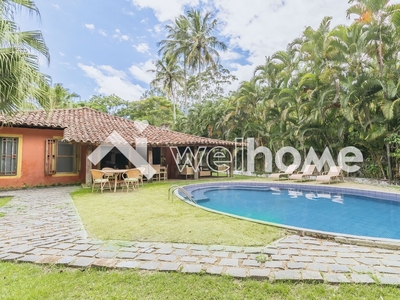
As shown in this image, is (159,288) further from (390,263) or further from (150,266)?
(390,263)

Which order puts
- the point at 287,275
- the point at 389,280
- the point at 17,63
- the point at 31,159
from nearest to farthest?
the point at 389,280
the point at 287,275
the point at 17,63
the point at 31,159

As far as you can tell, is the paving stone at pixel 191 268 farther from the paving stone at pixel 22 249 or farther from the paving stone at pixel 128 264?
the paving stone at pixel 22 249

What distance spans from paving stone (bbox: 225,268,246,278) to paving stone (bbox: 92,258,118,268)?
64.9 inches

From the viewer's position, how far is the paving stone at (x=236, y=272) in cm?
315

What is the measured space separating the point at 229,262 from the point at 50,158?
41.3 ft

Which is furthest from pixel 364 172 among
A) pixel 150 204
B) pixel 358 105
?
pixel 150 204

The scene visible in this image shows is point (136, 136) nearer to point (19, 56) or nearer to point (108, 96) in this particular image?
point (19, 56)

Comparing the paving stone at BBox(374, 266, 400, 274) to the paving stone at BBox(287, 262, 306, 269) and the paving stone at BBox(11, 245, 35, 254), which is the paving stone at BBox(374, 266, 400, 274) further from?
the paving stone at BBox(11, 245, 35, 254)

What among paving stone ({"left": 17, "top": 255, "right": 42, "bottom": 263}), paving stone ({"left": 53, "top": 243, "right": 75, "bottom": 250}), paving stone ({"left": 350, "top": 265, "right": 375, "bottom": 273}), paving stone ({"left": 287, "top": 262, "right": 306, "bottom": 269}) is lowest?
paving stone ({"left": 350, "top": 265, "right": 375, "bottom": 273})

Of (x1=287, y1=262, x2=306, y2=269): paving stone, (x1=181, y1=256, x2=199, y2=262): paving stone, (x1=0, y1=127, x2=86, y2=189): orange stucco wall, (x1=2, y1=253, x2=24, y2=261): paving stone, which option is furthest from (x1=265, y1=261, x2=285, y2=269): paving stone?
(x1=0, y1=127, x2=86, y2=189): orange stucco wall

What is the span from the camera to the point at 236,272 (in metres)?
3.23

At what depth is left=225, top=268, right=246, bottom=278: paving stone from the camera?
3148mm

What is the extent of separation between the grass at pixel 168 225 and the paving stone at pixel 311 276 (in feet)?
3.88

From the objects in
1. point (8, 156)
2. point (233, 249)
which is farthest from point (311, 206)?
point (8, 156)
